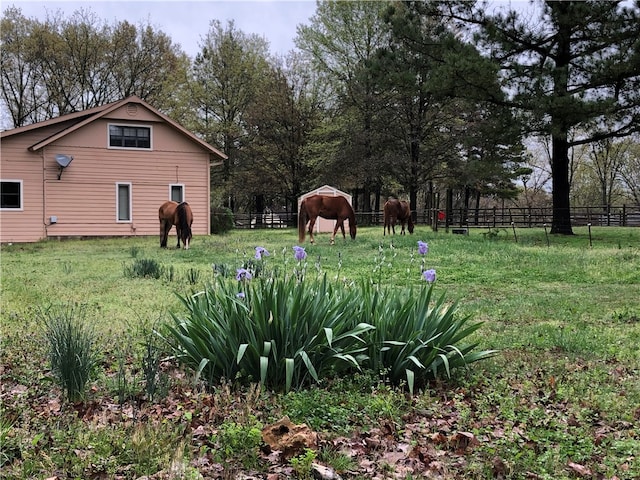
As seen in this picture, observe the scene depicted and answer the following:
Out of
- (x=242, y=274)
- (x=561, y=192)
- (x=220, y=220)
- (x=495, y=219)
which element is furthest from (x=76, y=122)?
(x=495, y=219)

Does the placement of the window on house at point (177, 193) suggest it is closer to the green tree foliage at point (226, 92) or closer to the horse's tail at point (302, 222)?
the horse's tail at point (302, 222)

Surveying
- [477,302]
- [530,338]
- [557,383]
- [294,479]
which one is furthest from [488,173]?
[294,479]

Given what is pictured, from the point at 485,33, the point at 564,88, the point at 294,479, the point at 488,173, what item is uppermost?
the point at 485,33

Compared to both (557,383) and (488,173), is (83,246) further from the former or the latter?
(557,383)

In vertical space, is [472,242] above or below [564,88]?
below

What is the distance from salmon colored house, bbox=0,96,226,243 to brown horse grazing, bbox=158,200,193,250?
6.09m

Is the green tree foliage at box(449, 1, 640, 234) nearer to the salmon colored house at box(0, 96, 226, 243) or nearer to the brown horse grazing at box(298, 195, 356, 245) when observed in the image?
the brown horse grazing at box(298, 195, 356, 245)

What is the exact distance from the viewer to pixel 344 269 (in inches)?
451

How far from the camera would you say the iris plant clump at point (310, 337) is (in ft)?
A: 13.5

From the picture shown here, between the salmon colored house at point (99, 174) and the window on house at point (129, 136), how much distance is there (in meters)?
0.04

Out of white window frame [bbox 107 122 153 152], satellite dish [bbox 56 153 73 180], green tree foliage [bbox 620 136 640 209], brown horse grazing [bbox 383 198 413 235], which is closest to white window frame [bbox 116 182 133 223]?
white window frame [bbox 107 122 153 152]

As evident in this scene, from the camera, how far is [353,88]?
37.3 m

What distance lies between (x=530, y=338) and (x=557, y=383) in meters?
1.45

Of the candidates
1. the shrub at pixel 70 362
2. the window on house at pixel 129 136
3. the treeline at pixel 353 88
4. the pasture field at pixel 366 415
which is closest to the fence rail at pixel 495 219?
the treeline at pixel 353 88
